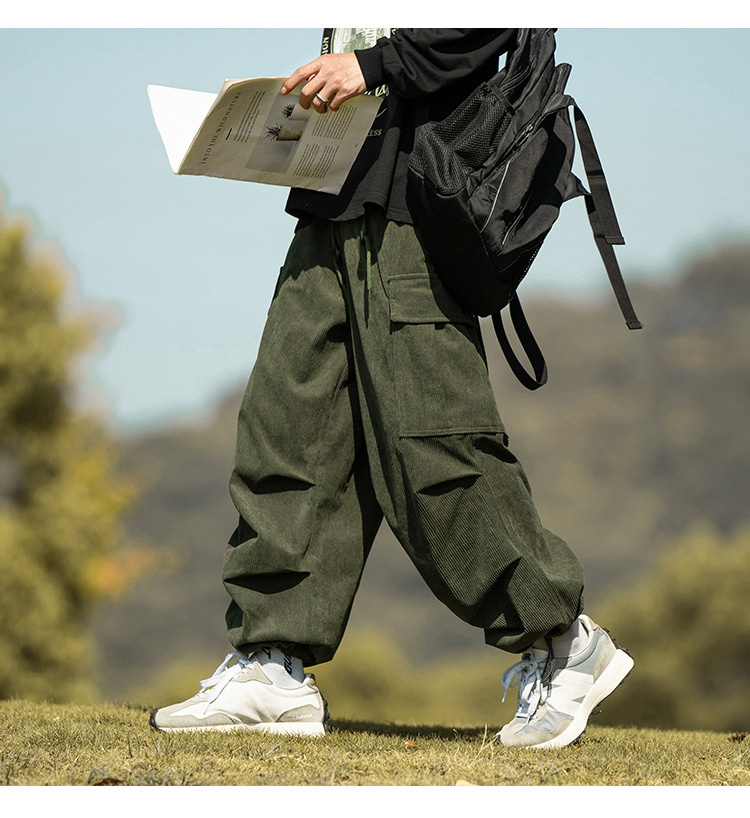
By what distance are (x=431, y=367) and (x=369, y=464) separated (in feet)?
0.84

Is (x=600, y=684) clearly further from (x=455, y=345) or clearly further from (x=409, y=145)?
(x=409, y=145)

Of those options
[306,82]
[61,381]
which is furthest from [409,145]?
[61,381]

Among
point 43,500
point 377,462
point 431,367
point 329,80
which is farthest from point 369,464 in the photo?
point 43,500

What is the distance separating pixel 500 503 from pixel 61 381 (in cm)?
806

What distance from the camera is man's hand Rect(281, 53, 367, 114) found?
1703 millimetres

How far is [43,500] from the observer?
29.7ft

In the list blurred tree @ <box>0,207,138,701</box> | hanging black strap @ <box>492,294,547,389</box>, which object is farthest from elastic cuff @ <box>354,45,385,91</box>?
blurred tree @ <box>0,207,138,701</box>

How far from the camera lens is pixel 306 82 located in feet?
5.66

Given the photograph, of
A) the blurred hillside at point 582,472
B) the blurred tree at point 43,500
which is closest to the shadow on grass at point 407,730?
the blurred tree at point 43,500

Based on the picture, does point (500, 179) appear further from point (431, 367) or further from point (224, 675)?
point (224, 675)

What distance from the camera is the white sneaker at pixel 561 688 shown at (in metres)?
→ 1.77

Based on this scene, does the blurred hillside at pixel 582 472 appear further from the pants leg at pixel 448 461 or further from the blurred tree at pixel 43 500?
the pants leg at pixel 448 461

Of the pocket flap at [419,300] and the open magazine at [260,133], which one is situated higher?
the open magazine at [260,133]

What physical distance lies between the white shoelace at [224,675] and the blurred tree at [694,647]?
299 inches
